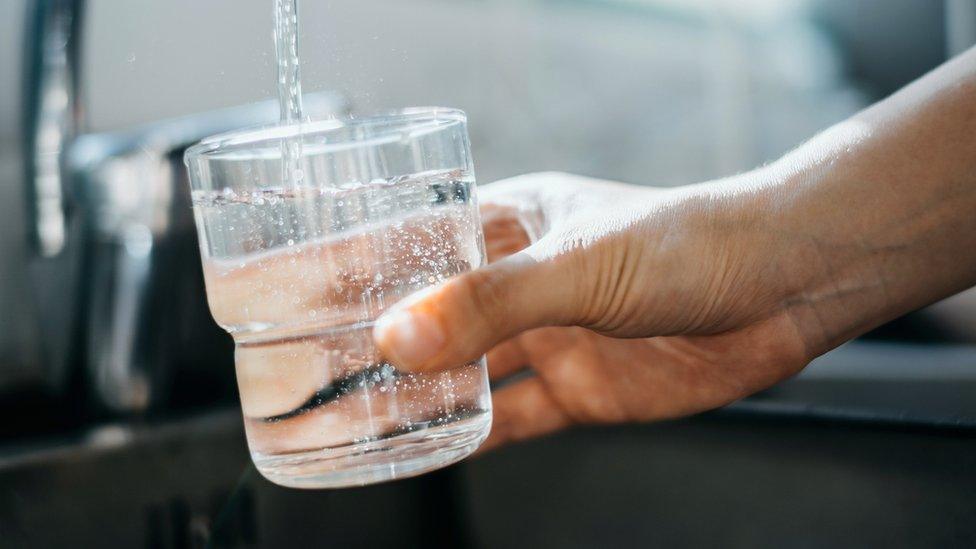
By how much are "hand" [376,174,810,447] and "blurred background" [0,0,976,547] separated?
0.26 ft

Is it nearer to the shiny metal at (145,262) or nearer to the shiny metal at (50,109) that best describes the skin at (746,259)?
the shiny metal at (145,262)

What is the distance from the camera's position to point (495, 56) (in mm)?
2535

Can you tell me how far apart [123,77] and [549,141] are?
1.72 metres

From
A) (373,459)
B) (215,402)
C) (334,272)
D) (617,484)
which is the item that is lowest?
(617,484)

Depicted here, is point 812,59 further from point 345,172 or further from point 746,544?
point 345,172

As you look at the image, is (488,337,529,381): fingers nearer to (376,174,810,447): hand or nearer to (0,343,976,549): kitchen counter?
(376,174,810,447): hand

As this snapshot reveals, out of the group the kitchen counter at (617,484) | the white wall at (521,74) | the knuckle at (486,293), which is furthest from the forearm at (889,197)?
the white wall at (521,74)

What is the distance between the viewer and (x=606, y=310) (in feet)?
2.16

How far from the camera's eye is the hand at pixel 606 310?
1.90 ft

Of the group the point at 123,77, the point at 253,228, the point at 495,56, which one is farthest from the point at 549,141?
the point at 253,228

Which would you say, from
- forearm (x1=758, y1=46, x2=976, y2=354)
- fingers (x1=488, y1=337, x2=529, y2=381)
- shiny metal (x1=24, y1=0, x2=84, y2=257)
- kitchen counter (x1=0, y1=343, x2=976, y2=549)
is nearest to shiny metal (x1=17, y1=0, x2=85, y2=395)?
shiny metal (x1=24, y1=0, x2=84, y2=257)

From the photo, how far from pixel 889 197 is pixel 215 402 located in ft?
2.24

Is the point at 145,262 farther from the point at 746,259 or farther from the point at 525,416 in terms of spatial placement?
the point at 746,259

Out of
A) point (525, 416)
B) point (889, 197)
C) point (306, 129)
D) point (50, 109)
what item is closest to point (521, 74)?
point (50, 109)
